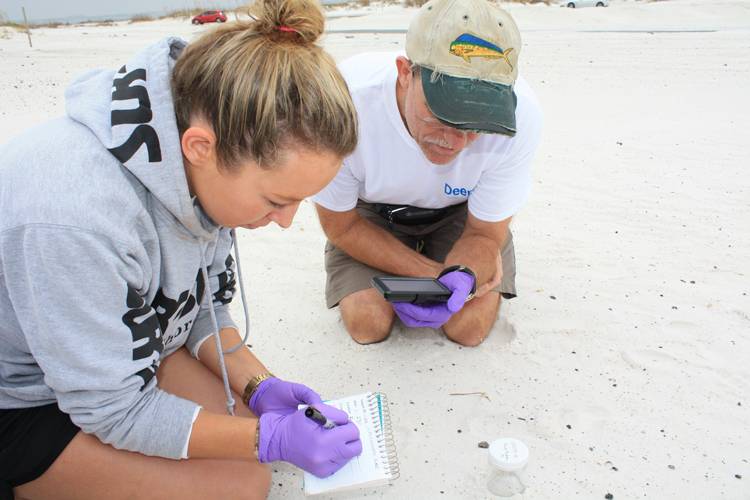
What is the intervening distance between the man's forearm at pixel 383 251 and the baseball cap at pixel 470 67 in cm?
68

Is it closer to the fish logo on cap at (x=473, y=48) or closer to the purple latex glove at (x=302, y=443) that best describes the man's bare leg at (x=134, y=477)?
the purple latex glove at (x=302, y=443)

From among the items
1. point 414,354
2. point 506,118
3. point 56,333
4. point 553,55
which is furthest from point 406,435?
point 553,55

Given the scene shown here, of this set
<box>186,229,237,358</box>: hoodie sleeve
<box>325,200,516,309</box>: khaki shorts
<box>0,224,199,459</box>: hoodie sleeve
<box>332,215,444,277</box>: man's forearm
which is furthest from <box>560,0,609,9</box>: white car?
<box>0,224,199,459</box>: hoodie sleeve

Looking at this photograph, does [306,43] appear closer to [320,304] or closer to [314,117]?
[314,117]

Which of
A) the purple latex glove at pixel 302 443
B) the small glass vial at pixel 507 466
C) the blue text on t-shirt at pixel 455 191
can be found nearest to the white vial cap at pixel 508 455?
the small glass vial at pixel 507 466

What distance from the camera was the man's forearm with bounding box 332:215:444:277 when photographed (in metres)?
2.37

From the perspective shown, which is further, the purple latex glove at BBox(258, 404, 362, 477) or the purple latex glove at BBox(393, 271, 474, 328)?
the purple latex glove at BBox(393, 271, 474, 328)

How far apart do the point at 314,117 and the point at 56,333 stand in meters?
0.61

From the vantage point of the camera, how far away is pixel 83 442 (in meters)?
1.38

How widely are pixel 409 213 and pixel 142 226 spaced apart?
1.36 m

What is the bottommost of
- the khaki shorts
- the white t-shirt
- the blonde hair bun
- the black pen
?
the khaki shorts

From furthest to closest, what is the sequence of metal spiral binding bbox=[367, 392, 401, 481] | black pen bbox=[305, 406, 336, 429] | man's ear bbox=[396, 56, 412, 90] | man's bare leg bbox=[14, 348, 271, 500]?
man's ear bbox=[396, 56, 412, 90], metal spiral binding bbox=[367, 392, 401, 481], black pen bbox=[305, 406, 336, 429], man's bare leg bbox=[14, 348, 271, 500]

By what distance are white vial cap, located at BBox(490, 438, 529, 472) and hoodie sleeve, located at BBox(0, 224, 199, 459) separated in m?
0.75

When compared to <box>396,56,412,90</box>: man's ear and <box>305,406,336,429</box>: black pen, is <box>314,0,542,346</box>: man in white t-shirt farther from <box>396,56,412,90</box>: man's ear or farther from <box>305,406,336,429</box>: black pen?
<box>305,406,336,429</box>: black pen
